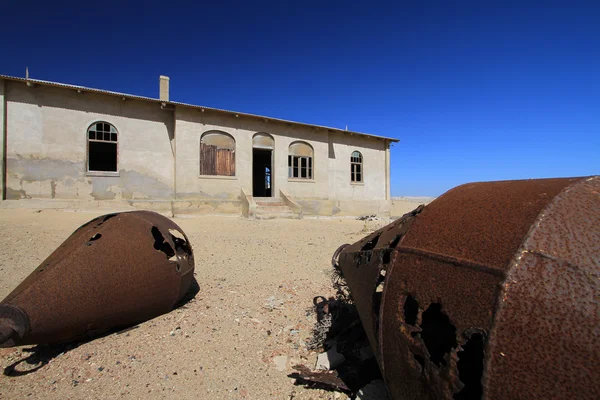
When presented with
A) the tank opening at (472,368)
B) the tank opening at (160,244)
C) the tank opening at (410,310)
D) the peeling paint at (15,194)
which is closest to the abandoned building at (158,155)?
the peeling paint at (15,194)

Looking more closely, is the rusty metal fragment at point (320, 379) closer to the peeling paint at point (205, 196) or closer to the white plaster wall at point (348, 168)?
the peeling paint at point (205, 196)

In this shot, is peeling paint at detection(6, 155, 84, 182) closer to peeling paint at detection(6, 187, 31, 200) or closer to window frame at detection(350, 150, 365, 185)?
peeling paint at detection(6, 187, 31, 200)

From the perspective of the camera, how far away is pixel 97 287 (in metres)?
2.63

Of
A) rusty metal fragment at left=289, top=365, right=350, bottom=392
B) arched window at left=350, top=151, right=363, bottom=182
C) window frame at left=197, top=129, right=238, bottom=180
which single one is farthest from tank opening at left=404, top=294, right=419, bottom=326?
arched window at left=350, top=151, right=363, bottom=182

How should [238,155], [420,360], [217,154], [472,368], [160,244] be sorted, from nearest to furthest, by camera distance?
[472,368] < [420,360] < [160,244] < [217,154] < [238,155]

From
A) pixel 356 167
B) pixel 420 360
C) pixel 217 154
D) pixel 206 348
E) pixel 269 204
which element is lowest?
pixel 206 348

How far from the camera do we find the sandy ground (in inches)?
89.9

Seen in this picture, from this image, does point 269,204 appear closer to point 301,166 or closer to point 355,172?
point 301,166

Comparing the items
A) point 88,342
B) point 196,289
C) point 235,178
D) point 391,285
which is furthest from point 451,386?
point 235,178

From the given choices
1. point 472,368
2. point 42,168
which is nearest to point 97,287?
point 472,368

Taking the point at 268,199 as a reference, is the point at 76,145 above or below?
above

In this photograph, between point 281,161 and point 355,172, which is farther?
point 355,172

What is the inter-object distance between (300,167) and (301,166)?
0.11 metres

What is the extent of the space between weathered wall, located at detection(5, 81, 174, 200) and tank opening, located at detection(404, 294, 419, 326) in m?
12.7
